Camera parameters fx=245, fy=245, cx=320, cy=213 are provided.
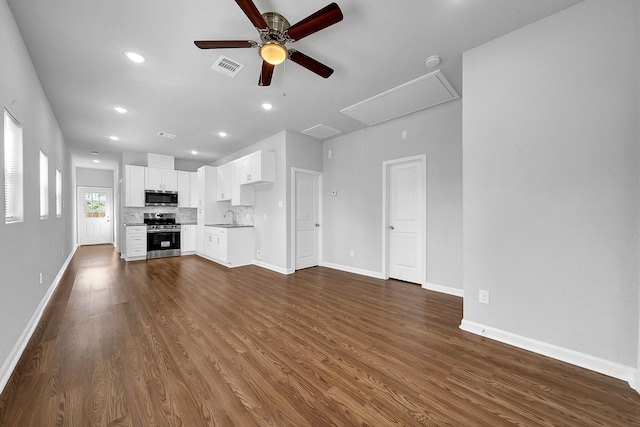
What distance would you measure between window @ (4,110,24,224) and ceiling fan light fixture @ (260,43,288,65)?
224cm

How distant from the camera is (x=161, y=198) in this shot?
22.0ft

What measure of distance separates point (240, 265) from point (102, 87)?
380 cm

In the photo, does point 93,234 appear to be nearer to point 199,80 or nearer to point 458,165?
point 199,80

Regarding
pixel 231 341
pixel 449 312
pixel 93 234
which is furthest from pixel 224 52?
pixel 93 234

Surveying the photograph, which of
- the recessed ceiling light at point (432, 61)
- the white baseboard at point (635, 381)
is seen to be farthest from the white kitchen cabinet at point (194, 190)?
the white baseboard at point (635, 381)

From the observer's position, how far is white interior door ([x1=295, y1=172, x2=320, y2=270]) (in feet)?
16.9

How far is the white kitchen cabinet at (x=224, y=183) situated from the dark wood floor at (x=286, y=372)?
335 cm

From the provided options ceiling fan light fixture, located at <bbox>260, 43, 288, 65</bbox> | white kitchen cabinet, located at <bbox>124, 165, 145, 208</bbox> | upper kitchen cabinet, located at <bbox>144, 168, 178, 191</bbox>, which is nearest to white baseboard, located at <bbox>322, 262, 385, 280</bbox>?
ceiling fan light fixture, located at <bbox>260, 43, 288, 65</bbox>

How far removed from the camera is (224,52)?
8.25 feet

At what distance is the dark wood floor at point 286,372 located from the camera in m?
1.48

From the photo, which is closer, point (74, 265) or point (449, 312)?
point (449, 312)

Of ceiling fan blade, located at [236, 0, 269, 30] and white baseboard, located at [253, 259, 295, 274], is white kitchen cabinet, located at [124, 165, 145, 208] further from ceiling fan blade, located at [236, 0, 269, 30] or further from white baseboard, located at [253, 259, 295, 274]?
ceiling fan blade, located at [236, 0, 269, 30]

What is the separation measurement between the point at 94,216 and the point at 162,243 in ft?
16.2

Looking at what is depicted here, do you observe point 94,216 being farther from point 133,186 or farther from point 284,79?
point 284,79
